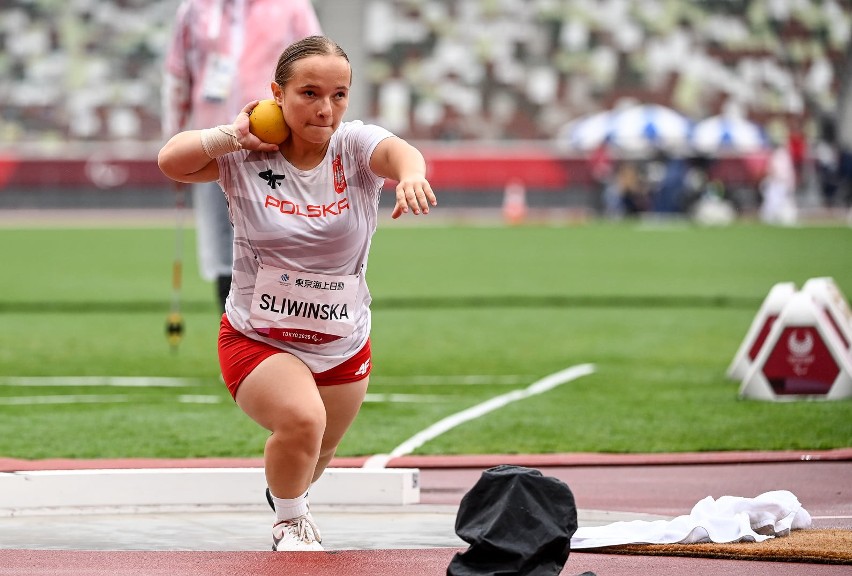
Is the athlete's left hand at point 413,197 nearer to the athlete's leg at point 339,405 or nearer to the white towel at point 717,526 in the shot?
the athlete's leg at point 339,405

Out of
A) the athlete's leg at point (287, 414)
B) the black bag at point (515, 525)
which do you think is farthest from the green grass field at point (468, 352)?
the black bag at point (515, 525)

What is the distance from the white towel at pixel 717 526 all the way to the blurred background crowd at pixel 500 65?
45.8 metres

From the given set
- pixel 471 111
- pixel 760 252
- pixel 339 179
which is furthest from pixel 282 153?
pixel 471 111

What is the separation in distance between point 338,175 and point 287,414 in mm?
829

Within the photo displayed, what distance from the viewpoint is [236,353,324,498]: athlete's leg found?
5.38 meters

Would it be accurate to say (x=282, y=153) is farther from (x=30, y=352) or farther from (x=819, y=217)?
(x=819, y=217)

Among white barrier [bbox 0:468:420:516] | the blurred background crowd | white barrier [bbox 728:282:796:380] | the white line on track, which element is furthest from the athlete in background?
the blurred background crowd

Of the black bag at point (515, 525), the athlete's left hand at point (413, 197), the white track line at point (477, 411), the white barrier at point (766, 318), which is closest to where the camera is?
the black bag at point (515, 525)

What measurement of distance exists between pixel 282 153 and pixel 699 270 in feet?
61.6

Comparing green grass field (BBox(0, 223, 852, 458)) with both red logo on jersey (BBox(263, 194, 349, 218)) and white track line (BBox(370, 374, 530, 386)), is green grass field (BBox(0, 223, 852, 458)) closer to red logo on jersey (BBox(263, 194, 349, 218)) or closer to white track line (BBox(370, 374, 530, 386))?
white track line (BBox(370, 374, 530, 386))

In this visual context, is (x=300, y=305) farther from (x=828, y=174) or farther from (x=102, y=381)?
(x=828, y=174)

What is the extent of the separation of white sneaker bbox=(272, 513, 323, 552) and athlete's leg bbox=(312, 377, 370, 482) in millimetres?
339

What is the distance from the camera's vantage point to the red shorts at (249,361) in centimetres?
554

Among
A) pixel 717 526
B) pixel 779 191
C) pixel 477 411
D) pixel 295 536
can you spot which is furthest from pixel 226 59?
pixel 779 191
